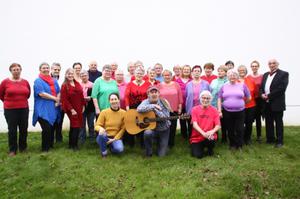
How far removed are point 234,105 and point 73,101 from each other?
3.70 metres

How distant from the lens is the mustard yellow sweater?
7.80m

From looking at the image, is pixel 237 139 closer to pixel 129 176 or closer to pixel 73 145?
pixel 129 176

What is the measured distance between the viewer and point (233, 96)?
784cm

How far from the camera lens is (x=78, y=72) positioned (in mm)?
8805

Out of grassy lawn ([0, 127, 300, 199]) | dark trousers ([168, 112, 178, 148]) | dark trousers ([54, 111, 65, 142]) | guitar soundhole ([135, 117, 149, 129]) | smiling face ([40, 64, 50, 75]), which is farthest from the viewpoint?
dark trousers ([54, 111, 65, 142])

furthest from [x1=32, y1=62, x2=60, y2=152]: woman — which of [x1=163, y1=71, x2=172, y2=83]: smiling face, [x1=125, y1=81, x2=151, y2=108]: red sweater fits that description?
[x1=163, y1=71, x2=172, y2=83]: smiling face

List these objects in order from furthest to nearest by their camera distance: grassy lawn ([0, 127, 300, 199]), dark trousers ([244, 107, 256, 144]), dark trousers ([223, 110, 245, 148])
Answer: dark trousers ([244, 107, 256, 144]) < dark trousers ([223, 110, 245, 148]) < grassy lawn ([0, 127, 300, 199])

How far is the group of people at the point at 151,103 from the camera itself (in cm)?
773

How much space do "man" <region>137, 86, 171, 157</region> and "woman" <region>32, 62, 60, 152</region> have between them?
213 centimetres

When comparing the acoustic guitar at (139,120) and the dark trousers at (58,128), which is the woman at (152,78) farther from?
the dark trousers at (58,128)

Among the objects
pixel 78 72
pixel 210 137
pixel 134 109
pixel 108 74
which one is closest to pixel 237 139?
pixel 210 137

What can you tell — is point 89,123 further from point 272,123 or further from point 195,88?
point 272,123

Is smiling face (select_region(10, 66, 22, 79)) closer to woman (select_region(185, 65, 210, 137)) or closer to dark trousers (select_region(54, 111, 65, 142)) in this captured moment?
dark trousers (select_region(54, 111, 65, 142))

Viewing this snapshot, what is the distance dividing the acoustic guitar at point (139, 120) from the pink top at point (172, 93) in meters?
0.59
